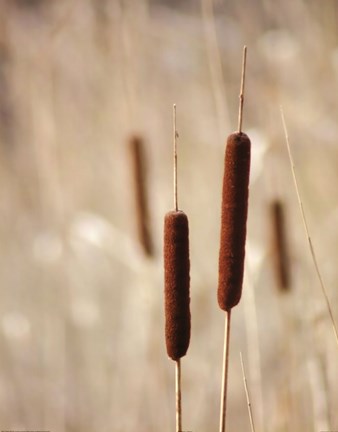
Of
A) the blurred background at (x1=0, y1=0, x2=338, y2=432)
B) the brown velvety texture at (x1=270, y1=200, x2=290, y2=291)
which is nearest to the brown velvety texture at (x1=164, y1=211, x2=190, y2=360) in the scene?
the brown velvety texture at (x1=270, y1=200, x2=290, y2=291)

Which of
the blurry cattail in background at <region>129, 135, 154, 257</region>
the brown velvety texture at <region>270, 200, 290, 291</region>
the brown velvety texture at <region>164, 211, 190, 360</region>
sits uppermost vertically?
the blurry cattail in background at <region>129, 135, 154, 257</region>

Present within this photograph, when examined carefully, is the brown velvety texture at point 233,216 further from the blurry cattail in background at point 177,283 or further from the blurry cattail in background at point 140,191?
the blurry cattail in background at point 140,191

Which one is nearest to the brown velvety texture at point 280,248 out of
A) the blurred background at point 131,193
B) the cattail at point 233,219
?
the blurred background at point 131,193

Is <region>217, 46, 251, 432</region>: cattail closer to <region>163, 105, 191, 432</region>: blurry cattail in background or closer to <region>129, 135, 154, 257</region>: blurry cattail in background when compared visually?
<region>163, 105, 191, 432</region>: blurry cattail in background

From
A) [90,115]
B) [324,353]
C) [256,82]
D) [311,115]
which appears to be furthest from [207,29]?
[324,353]

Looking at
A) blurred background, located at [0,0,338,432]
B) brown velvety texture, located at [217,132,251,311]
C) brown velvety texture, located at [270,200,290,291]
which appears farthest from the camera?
blurred background, located at [0,0,338,432]

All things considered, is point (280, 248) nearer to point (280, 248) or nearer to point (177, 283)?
point (280, 248)

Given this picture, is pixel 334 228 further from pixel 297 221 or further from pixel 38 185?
pixel 38 185

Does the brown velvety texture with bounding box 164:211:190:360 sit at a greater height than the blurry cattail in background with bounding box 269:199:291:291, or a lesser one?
lesser
